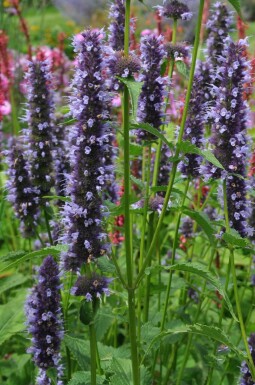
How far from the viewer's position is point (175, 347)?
3594 mm

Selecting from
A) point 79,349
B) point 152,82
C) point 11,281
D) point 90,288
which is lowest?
point 79,349

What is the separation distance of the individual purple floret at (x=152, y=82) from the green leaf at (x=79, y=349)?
3.79 feet

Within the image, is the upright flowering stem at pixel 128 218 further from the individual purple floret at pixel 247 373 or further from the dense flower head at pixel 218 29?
the dense flower head at pixel 218 29

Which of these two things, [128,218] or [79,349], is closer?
[128,218]

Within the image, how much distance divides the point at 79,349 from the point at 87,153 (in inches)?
42.5

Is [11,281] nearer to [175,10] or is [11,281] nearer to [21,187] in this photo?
[21,187]

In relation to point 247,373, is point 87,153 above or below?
above

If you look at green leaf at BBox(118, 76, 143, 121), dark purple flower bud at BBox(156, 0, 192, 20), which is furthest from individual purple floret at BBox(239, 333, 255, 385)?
dark purple flower bud at BBox(156, 0, 192, 20)

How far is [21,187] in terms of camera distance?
3.35m

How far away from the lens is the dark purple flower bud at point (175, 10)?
3.01 meters

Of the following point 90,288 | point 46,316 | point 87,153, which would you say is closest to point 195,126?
point 87,153

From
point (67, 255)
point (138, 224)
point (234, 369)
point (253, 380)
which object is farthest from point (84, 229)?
point (138, 224)

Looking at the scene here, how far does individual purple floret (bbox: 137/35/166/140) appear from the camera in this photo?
2.98 meters

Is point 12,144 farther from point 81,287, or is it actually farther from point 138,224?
point 138,224
